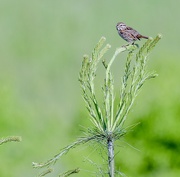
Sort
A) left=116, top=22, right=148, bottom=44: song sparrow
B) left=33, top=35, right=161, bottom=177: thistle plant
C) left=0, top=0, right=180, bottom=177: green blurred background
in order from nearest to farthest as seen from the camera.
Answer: left=33, top=35, right=161, bottom=177: thistle plant < left=116, top=22, right=148, bottom=44: song sparrow < left=0, top=0, right=180, bottom=177: green blurred background

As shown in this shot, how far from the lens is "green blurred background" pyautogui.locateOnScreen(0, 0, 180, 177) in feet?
49.9

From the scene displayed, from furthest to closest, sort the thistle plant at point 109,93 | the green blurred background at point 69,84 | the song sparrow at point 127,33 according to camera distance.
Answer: the green blurred background at point 69,84
the song sparrow at point 127,33
the thistle plant at point 109,93

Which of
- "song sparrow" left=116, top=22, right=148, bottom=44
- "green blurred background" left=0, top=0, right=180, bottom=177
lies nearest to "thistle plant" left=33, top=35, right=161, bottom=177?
"green blurred background" left=0, top=0, right=180, bottom=177

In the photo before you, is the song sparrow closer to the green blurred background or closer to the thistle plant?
the green blurred background

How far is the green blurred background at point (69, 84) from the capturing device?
15.2 metres

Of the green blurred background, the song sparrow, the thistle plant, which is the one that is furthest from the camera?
the green blurred background

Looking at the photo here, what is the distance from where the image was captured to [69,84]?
47.0 meters

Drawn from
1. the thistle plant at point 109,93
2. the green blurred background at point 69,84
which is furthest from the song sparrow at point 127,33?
the thistle plant at point 109,93

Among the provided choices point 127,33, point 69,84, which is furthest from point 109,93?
point 69,84

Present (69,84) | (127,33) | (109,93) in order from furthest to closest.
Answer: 1. (69,84)
2. (127,33)
3. (109,93)

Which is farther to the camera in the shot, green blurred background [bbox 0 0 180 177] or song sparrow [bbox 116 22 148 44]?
green blurred background [bbox 0 0 180 177]

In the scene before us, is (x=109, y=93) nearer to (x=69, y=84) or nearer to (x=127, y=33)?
(x=127, y=33)

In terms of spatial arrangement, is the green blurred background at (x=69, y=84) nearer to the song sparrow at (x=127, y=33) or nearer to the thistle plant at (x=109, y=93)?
the thistle plant at (x=109, y=93)

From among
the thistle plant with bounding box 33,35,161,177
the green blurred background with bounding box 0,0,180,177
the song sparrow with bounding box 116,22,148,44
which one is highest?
the green blurred background with bounding box 0,0,180,177
